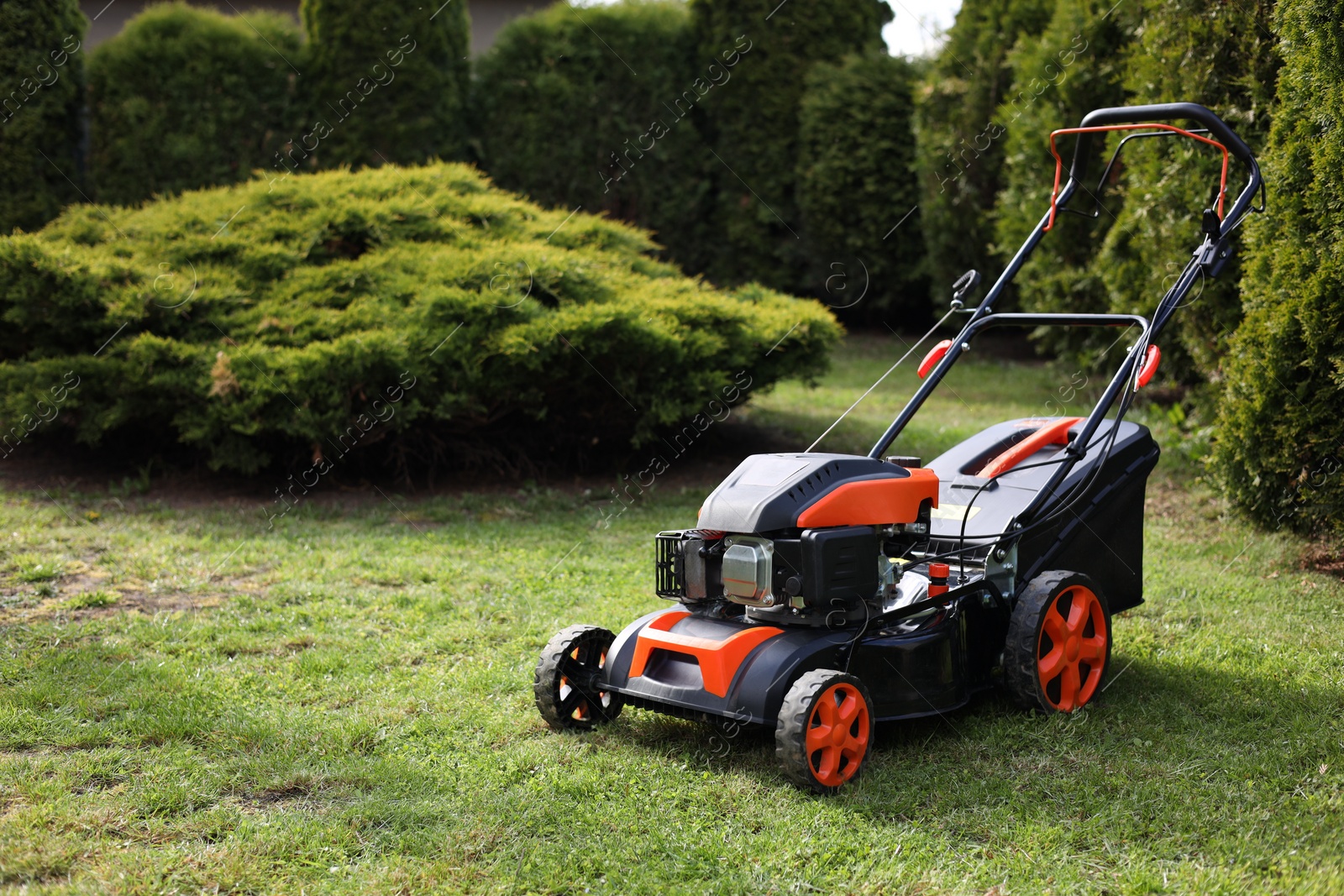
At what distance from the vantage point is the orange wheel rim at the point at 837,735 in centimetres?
330

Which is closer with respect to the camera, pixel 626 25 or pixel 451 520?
pixel 451 520

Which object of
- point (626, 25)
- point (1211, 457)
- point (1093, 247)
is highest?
point (626, 25)

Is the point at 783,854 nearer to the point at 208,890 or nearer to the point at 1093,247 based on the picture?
the point at 208,890

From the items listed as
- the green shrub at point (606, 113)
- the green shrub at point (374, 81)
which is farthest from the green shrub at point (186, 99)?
the green shrub at point (606, 113)

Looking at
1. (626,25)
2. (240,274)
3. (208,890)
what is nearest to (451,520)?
(240,274)

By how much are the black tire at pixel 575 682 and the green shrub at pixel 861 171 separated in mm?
9807

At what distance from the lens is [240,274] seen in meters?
7.95

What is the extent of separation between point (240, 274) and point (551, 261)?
7.17 feet

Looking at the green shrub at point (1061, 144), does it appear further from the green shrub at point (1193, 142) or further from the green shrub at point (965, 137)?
the green shrub at point (1193, 142)

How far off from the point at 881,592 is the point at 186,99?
1040 centimetres

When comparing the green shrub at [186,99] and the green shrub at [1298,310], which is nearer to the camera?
the green shrub at [1298,310]

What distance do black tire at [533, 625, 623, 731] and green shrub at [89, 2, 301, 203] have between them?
9263 millimetres

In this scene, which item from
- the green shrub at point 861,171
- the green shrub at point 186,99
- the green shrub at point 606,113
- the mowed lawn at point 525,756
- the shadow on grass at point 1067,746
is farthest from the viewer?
the green shrub at point 606,113

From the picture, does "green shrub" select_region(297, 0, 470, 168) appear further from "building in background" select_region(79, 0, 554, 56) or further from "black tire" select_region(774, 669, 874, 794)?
"black tire" select_region(774, 669, 874, 794)
